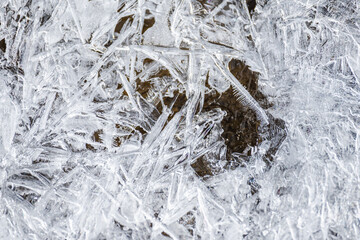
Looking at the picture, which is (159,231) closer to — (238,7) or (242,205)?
(242,205)

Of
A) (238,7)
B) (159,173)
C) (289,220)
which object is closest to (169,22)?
(238,7)

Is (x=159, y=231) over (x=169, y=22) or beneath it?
beneath

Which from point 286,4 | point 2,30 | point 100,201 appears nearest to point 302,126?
point 286,4

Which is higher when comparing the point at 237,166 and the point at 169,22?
the point at 169,22

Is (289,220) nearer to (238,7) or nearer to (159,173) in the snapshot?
(159,173)

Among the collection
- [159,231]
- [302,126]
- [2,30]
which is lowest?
[159,231]
